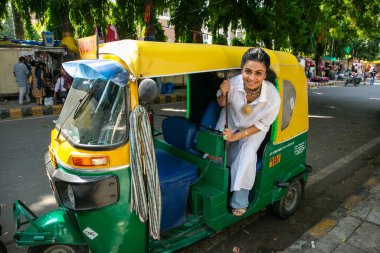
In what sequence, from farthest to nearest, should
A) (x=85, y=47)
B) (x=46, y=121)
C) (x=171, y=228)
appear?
(x=46, y=121)
(x=171, y=228)
(x=85, y=47)

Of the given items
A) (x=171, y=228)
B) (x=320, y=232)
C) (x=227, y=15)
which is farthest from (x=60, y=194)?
(x=227, y=15)

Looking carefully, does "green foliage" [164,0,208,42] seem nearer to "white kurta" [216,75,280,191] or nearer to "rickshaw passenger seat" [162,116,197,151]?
"rickshaw passenger seat" [162,116,197,151]

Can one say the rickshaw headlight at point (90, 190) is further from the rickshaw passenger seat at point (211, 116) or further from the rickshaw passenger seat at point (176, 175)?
the rickshaw passenger seat at point (211, 116)

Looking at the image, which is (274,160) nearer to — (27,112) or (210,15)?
(27,112)

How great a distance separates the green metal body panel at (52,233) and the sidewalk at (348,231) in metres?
1.98

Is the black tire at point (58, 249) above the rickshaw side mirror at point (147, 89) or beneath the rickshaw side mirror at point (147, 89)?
beneath

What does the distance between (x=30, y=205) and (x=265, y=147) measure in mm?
3061

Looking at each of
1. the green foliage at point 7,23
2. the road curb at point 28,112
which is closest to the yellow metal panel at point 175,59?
the road curb at point 28,112

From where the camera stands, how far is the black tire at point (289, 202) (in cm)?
347

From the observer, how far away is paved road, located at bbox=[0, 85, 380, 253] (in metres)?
4.04

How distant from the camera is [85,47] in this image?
243 centimetres

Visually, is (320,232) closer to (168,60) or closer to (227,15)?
(168,60)

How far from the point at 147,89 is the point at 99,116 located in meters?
0.49

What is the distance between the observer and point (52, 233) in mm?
2180
